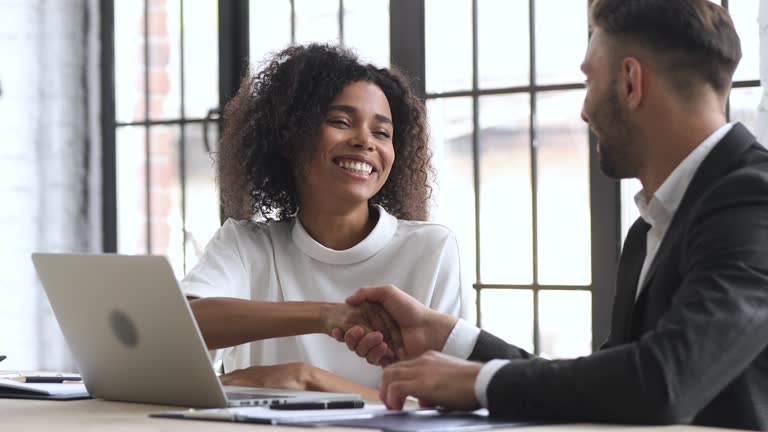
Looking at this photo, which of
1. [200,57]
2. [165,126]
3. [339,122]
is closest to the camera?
[339,122]

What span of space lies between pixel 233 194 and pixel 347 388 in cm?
93

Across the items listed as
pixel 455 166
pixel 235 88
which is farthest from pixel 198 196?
pixel 455 166

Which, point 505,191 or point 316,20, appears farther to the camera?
point 316,20

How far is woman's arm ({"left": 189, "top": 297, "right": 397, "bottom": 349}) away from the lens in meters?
1.99

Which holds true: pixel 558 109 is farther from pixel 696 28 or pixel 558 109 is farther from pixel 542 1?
pixel 696 28

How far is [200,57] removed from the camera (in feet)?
13.7

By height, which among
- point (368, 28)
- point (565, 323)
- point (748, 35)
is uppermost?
point (368, 28)

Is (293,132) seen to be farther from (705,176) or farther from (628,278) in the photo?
(705,176)

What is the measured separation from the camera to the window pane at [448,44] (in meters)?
3.54

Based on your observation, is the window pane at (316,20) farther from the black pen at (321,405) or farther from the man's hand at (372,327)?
the black pen at (321,405)

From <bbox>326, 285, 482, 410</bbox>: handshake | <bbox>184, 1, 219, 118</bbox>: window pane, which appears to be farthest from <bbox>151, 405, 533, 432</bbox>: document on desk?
<bbox>184, 1, 219, 118</bbox>: window pane

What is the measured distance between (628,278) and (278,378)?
0.64m

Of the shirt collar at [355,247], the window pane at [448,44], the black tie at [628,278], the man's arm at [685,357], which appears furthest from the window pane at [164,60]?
the man's arm at [685,357]

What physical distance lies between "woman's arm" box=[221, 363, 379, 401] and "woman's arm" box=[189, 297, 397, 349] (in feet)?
0.31
